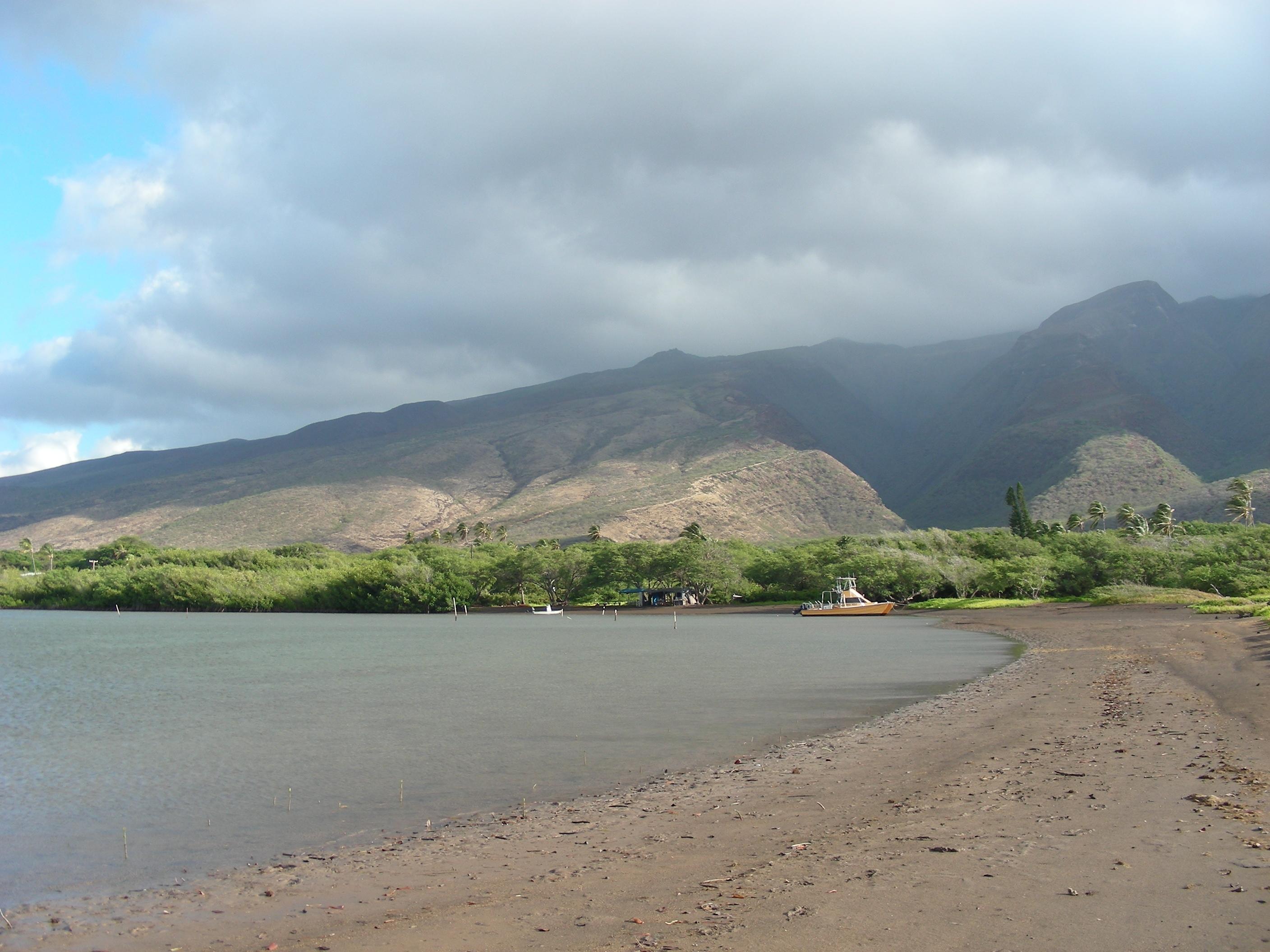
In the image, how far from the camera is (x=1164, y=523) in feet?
413

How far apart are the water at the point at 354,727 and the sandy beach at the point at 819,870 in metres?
2.05

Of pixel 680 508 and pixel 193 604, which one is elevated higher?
pixel 680 508

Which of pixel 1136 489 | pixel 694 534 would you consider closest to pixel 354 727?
pixel 694 534

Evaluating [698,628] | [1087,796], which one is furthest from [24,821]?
[698,628]

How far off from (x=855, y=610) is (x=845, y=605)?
188cm

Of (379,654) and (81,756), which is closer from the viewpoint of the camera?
(81,756)

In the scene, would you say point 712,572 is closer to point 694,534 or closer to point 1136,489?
point 694,534

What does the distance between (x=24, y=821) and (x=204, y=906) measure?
25.8 ft

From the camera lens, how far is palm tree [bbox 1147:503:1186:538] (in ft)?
407

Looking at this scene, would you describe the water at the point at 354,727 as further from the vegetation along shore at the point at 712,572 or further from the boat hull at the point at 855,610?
the vegetation along shore at the point at 712,572

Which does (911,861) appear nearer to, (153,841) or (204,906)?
(204,906)

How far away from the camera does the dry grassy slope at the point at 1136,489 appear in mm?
163500

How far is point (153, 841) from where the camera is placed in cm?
1549

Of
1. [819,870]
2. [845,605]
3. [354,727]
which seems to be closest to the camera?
[819,870]
